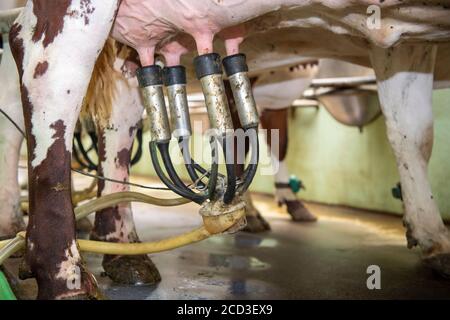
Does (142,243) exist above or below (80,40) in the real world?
below

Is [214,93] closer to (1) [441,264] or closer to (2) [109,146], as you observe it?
(2) [109,146]

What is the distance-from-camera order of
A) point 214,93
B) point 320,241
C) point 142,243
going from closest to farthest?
point 214,93
point 142,243
point 320,241

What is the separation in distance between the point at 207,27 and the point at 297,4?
20 cm

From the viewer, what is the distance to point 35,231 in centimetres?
110

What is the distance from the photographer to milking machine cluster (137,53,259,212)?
3.93 feet

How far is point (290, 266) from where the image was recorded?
6.43ft

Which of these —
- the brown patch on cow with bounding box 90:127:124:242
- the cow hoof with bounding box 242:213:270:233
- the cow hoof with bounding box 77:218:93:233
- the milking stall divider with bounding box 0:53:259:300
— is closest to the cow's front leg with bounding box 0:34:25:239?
the brown patch on cow with bounding box 90:127:124:242

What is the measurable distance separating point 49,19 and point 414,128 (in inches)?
46.5

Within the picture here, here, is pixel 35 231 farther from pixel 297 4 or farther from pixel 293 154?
pixel 293 154

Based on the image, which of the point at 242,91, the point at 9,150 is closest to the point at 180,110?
the point at 242,91

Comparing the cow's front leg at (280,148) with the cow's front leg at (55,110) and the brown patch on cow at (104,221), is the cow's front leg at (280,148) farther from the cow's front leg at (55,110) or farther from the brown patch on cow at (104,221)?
the cow's front leg at (55,110)

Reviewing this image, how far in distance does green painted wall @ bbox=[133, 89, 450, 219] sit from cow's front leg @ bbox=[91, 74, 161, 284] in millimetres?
2118

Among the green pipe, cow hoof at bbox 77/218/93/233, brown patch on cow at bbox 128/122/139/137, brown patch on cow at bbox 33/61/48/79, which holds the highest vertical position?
brown patch on cow at bbox 33/61/48/79

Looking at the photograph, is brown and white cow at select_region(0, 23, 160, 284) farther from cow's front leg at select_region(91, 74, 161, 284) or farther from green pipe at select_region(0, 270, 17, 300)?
green pipe at select_region(0, 270, 17, 300)
